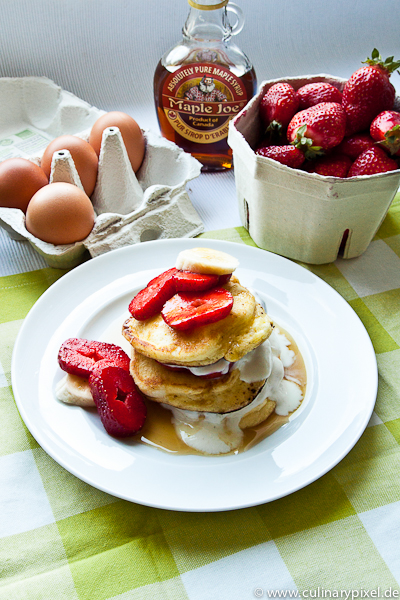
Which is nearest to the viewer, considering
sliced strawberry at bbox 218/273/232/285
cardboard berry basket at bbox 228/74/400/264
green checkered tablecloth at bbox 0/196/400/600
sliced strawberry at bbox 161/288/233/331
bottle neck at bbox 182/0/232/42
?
green checkered tablecloth at bbox 0/196/400/600

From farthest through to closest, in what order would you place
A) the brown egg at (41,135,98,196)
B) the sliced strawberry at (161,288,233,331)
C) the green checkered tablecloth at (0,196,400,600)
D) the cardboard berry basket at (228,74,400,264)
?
the brown egg at (41,135,98,196) → the cardboard berry basket at (228,74,400,264) → the sliced strawberry at (161,288,233,331) → the green checkered tablecloth at (0,196,400,600)

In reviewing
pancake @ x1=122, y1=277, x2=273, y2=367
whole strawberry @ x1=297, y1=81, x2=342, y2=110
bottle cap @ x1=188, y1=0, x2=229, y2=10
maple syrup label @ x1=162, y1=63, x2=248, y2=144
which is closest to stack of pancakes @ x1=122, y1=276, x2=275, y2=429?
pancake @ x1=122, y1=277, x2=273, y2=367

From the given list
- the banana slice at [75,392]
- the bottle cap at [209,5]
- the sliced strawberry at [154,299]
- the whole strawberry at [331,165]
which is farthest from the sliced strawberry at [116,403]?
the bottle cap at [209,5]

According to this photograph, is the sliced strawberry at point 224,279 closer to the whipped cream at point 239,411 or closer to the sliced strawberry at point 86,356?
the whipped cream at point 239,411

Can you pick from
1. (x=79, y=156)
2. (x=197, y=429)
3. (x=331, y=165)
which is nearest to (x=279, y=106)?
(x=331, y=165)

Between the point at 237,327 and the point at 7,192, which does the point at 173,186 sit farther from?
the point at 237,327

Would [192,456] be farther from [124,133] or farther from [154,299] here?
[124,133]

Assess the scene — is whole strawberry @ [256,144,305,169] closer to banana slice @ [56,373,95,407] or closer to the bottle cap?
the bottle cap
